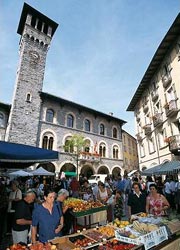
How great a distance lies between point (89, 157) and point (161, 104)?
36.0 feet

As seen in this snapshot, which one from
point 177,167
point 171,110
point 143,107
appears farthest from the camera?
point 143,107

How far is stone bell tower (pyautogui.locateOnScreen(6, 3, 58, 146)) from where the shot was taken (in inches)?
767

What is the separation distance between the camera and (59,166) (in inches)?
823

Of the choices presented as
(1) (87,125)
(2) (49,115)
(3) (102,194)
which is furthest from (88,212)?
(1) (87,125)

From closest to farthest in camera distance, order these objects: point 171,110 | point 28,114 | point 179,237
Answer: point 179,237
point 171,110
point 28,114

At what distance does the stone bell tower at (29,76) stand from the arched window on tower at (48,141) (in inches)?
48.1

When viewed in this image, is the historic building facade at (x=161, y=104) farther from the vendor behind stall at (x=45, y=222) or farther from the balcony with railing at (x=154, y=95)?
the vendor behind stall at (x=45, y=222)

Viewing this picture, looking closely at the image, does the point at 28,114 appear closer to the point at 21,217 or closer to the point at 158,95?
the point at 158,95

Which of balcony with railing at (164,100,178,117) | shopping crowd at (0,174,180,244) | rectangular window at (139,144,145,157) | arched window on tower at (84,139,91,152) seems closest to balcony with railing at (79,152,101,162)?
arched window on tower at (84,139,91,152)

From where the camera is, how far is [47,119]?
72.1 ft

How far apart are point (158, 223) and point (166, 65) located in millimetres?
16587

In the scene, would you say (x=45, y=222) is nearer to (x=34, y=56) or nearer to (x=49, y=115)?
(x=49, y=115)

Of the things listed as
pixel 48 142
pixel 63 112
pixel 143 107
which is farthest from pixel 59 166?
pixel 143 107

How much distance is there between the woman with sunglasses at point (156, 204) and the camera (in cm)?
464
